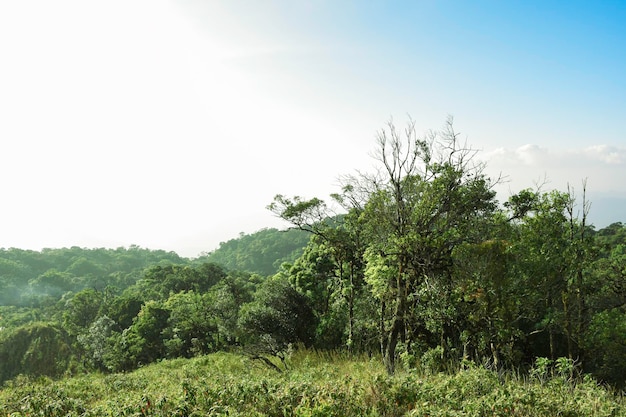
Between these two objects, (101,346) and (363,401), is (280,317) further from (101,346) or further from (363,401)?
(101,346)

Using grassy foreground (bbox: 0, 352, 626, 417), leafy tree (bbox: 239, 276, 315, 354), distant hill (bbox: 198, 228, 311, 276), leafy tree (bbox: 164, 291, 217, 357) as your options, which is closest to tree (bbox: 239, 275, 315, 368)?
leafy tree (bbox: 239, 276, 315, 354)

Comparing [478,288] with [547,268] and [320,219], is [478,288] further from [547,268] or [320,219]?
[320,219]

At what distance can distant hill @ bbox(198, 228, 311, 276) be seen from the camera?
11088 centimetres

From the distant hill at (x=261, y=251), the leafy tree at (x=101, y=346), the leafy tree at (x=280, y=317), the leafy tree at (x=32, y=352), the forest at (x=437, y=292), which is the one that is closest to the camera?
the forest at (x=437, y=292)

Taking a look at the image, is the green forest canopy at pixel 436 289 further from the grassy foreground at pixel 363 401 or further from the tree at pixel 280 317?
the grassy foreground at pixel 363 401

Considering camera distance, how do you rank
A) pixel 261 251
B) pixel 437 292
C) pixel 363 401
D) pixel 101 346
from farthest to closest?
pixel 261 251 < pixel 101 346 < pixel 437 292 < pixel 363 401

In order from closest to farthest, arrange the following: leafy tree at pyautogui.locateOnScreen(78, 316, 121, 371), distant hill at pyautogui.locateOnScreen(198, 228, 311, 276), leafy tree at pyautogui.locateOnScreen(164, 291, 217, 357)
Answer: leafy tree at pyautogui.locateOnScreen(164, 291, 217, 357)
leafy tree at pyautogui.locateOnScreen(78, 316, 121, 371)
distant hill at pyautogui.locateOnScreen(198, 228, 311, 276)

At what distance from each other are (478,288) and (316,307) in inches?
415

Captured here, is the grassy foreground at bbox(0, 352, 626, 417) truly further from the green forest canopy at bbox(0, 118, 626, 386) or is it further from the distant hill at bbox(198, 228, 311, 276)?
the distant hill at bbox(198, 228, 311, 276)

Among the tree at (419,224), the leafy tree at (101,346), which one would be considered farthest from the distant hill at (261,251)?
the tree at (419,224)

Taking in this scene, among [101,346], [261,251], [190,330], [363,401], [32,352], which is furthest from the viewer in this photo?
[261,251]

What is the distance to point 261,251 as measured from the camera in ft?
387

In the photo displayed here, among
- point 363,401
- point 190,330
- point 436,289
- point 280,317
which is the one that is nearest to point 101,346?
point 190,330

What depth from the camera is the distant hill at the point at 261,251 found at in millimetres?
110875
